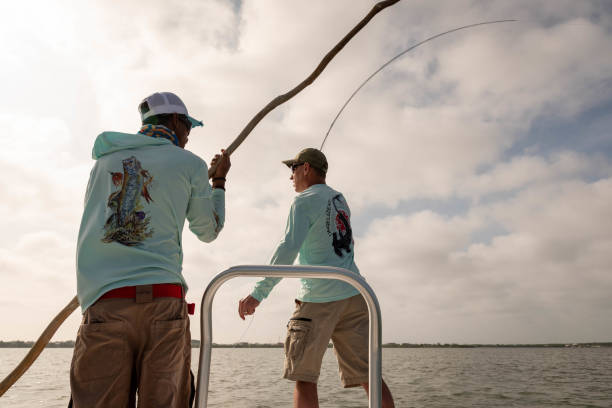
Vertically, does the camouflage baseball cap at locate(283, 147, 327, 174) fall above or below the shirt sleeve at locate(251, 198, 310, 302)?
above

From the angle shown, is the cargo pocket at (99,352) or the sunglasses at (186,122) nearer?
the cargo pocket at (99,352)

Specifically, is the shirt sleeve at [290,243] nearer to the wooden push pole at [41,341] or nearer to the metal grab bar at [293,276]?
the wooden push pole at [41,341]

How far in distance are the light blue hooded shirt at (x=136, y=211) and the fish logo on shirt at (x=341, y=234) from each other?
1381 millimetres

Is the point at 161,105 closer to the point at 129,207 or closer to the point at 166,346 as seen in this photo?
the point at 129,207

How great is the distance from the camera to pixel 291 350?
2.99m

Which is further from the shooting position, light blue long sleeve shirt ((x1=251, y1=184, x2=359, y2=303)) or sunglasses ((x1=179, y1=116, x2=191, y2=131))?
light blue long sleeve shirt ((x1=251, y1=184, x2=359, y2=303))

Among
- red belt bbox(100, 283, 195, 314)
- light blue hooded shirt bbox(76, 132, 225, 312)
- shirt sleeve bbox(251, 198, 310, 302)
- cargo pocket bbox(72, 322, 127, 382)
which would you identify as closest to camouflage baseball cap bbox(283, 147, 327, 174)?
shirt sleeve bbox(251, 198, 310, 302)

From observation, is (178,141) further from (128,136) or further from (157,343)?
(157,343)

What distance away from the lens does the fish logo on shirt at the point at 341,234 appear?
10.3 ft

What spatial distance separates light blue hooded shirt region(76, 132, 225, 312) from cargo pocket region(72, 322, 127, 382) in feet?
0.36

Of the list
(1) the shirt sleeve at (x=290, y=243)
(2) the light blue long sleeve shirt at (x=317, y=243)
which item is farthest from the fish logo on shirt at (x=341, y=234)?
(1) the shirt sleeve at (x=290, y=243)

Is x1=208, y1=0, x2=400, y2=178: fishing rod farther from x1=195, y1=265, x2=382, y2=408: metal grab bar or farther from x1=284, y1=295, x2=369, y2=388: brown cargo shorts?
x1=195, y1=265, x2=382, y2=408: metal grab bar

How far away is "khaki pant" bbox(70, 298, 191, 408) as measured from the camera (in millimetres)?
1587

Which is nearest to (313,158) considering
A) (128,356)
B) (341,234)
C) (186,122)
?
(341,234)
